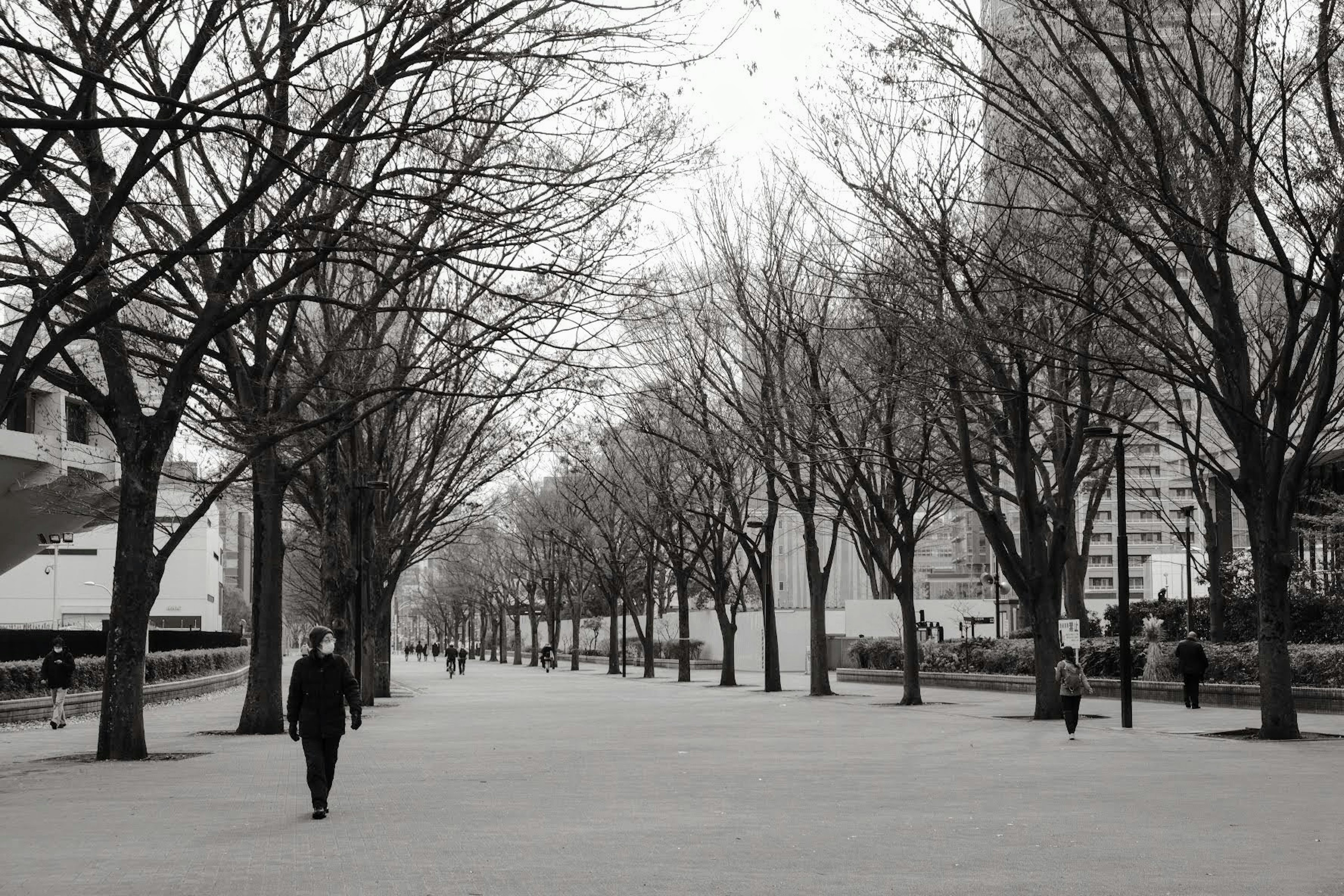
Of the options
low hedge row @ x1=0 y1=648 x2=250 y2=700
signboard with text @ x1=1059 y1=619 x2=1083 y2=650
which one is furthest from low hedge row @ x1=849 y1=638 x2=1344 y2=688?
low hedge row @ x1=0 y1=648 x2=250 y2=700

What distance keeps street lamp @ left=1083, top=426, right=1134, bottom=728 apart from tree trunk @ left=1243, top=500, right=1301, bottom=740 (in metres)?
2.94

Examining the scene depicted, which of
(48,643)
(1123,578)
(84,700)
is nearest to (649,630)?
(48,643)

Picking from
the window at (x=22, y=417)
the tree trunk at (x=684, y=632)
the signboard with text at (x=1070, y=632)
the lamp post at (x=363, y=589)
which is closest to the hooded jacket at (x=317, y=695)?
the signboard with text at (x=1070, y=632)

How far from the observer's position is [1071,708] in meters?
20.4

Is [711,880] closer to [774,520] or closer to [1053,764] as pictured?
[1053,764]

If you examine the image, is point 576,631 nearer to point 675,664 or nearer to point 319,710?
point 675,664

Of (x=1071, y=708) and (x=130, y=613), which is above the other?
(x=130, y=613)

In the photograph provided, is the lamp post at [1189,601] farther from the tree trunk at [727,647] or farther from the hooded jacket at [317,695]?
the hooded jacket at [317,695]

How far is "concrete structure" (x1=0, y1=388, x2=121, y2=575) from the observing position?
115ft

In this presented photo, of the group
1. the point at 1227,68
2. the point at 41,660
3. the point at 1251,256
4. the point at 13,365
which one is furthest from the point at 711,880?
the point at 41,660

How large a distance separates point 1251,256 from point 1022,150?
4.48 m

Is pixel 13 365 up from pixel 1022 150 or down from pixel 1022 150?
down

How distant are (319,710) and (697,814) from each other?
10.4ft

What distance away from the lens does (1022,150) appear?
1944 cm
